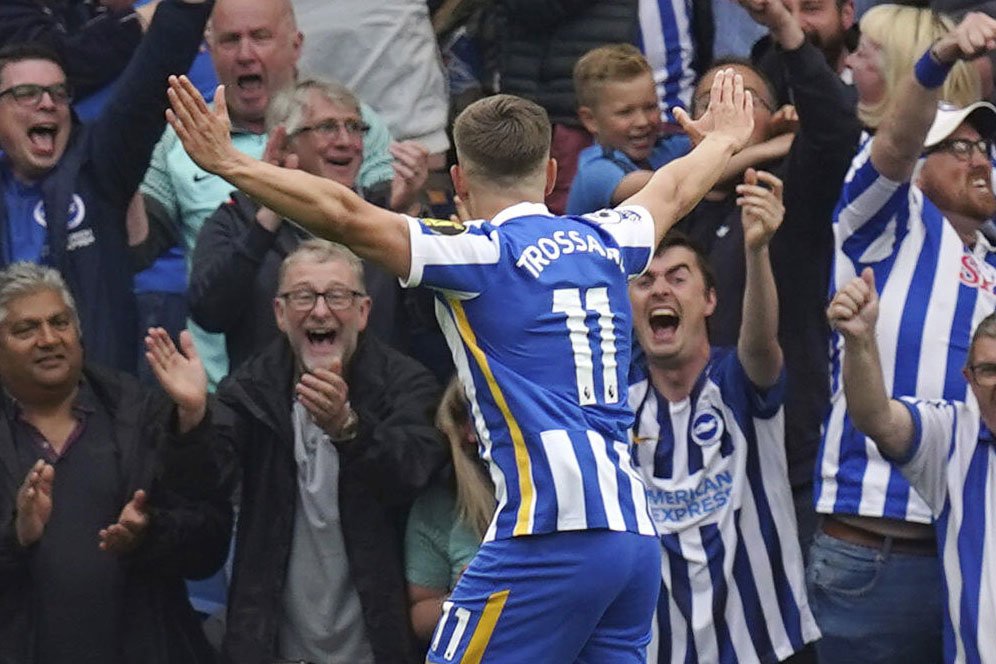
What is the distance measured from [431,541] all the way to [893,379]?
67.9 inches

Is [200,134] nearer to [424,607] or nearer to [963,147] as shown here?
[424,607]

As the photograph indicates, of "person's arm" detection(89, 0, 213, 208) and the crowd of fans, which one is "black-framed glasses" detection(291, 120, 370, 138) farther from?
"person's arm" detection(89, 0, 213, 208)

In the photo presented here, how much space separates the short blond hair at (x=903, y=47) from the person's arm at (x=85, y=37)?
10.6 ft

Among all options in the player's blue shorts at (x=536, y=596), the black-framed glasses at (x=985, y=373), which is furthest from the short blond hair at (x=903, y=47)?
the player's blue shorts at (x=536, y=596)

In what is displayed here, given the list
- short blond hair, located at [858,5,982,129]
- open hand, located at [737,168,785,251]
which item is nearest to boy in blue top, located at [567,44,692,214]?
short blond hair, located at [858,5,982,129]

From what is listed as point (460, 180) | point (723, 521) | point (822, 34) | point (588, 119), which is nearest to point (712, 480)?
point (723, 521)

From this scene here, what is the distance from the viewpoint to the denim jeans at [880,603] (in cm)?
765

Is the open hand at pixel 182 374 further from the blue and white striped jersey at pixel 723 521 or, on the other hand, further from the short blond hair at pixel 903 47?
the short blond hair at pixel 903 47

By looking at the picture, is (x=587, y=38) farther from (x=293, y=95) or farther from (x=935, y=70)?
(x=935, y=70)

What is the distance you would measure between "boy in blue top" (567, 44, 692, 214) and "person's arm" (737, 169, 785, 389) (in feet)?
3.02

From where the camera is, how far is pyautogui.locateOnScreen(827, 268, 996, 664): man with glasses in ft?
24.0

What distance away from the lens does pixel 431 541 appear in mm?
8094

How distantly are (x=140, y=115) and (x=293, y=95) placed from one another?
1.98ft

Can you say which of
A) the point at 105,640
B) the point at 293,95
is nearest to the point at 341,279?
the point at 293,95
